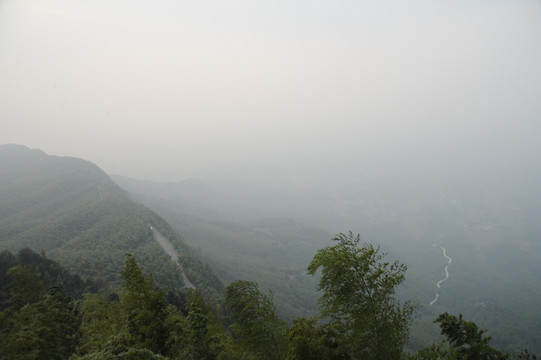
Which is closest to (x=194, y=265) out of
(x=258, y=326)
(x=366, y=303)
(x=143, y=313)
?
(x=258, y=326)

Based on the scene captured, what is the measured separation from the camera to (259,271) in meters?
101

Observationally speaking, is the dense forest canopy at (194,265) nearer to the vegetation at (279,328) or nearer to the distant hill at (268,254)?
the vegetation at (279,328)

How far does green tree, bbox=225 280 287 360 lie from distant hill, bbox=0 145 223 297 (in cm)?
4030

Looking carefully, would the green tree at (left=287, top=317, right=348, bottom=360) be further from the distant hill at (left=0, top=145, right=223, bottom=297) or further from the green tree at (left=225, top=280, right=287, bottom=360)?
the distant hill at (left=0, top=145, right=223, bottom=297)

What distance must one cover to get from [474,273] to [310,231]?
315 feet

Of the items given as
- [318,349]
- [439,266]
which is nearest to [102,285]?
[318,349]

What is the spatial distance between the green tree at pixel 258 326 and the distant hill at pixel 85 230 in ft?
132

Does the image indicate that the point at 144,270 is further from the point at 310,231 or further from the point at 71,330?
the point at 310,231

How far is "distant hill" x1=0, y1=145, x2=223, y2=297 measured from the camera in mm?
54188

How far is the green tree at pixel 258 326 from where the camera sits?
1468 centimetres

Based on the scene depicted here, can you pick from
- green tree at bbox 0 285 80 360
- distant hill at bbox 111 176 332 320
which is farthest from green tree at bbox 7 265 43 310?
distant hill at bbox 111 176 332 320

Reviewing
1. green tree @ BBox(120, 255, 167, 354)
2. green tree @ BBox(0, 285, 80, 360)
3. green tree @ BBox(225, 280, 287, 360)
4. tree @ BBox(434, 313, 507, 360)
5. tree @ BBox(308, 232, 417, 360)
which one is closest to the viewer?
tree @ BBox(308, 232, 417, 360)

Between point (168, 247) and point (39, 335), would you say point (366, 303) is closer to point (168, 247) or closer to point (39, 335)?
point (39, 335)

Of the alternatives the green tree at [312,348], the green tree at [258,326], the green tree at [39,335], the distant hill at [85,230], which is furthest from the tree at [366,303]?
the distant hill at [85,230]
